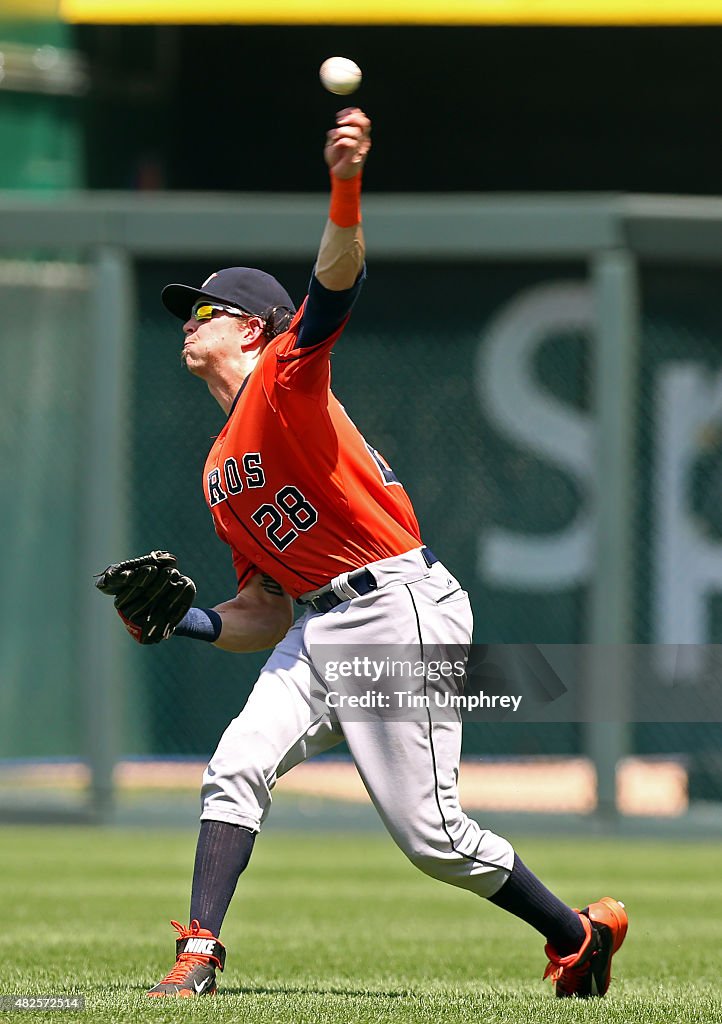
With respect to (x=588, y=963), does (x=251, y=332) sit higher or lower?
higher

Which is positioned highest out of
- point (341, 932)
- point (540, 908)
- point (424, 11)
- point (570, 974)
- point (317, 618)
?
point (424, 11)

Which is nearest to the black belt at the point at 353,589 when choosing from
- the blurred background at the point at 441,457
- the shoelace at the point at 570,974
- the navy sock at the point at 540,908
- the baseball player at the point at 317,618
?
the baseball player at the point at 317,618

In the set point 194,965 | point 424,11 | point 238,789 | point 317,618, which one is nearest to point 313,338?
point 317,618

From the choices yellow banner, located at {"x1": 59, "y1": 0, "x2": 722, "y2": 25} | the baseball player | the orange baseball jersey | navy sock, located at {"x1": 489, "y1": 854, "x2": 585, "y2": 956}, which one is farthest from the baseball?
yellow banner, located at {"x1": 59, "y1": 0, "x2": 722, "y2": 25}

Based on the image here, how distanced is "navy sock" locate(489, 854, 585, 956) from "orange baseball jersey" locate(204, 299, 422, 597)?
789 mm

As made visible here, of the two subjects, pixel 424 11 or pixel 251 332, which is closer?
pixel 251 332

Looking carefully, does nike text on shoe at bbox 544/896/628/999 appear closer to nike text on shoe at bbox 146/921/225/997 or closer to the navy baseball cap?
nike text on shoe at bbox 146/921/225/997

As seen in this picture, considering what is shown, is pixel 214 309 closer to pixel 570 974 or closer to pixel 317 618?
pixel 317 618

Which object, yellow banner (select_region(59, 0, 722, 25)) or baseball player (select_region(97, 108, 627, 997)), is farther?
yellow banner (select_region(59, 0, 722, 25))

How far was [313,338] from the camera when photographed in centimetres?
367

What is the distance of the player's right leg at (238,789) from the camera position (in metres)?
3.60

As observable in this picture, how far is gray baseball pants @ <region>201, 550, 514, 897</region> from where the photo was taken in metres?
3.74

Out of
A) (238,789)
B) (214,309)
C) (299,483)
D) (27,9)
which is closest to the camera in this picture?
(238,789)

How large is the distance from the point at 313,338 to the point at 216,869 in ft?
3.73
